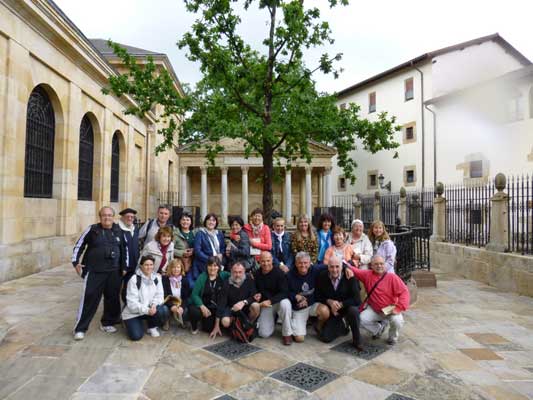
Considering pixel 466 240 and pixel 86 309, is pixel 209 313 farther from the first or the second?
pixel 466 240

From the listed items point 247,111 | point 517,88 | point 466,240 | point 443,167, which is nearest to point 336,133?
point 247,111

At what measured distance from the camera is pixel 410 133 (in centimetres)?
2517

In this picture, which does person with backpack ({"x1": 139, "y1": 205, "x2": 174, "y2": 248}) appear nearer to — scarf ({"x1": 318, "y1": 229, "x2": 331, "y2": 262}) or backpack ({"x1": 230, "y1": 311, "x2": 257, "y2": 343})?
backpack ({"x1": 230, "y1": 311, "x2": 257, "y2": 343})

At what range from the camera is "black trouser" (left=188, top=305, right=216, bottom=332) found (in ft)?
15.8

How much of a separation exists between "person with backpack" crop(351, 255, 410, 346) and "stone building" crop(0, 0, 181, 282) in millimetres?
7545

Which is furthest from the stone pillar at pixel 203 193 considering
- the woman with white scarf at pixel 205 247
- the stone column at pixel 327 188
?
the woman with white scarf at pixel 205 247

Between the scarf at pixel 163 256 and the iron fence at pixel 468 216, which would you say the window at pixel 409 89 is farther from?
the scarf at pixel 163 256

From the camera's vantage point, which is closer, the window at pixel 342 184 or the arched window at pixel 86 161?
the arched window at pixel 86 161

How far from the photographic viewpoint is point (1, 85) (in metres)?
7.71

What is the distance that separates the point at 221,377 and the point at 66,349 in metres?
2.03

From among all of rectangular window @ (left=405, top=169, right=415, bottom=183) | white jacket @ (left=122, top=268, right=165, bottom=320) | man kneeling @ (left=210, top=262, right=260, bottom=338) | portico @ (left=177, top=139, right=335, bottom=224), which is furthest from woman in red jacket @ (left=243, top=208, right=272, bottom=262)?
rectangular window @ (left=405, top=169, right=415, bottom=183)

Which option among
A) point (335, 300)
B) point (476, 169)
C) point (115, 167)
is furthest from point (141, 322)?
point (476, 169)

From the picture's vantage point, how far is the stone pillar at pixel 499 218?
8.30 meters

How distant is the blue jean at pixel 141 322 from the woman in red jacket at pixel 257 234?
1.54 meters
